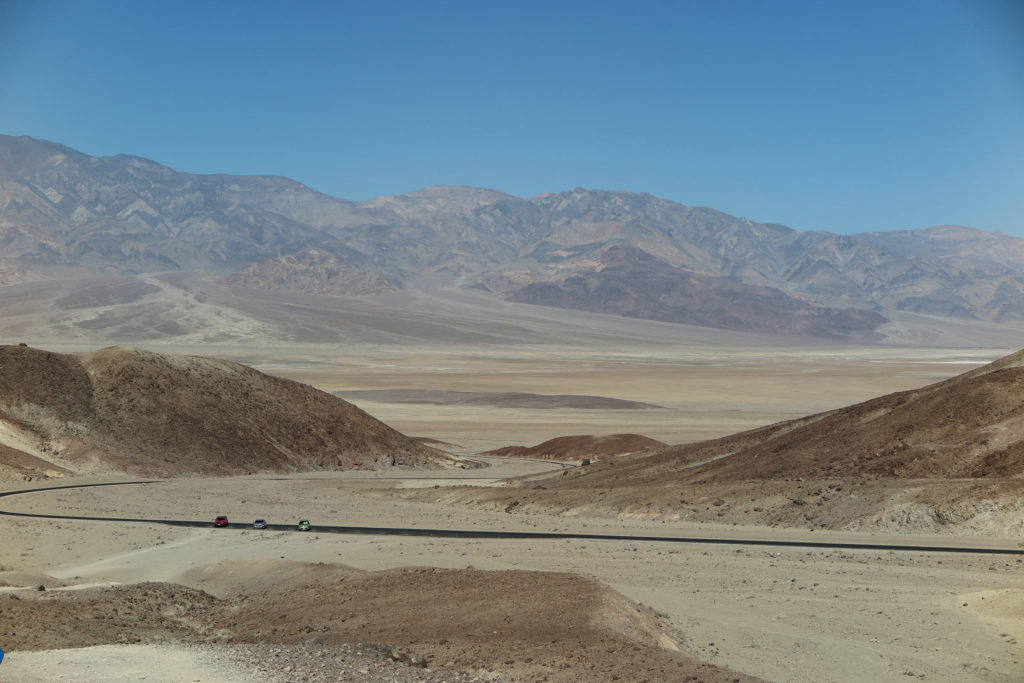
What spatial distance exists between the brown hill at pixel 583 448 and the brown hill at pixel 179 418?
10.9m

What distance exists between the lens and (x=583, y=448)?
272 ft

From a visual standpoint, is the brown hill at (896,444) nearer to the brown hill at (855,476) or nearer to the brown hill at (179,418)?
the brown hill at (855,476)

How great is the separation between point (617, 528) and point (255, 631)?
18972mm

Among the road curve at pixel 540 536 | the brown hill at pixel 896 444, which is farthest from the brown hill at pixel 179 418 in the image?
the brown hill at pixel 896 444

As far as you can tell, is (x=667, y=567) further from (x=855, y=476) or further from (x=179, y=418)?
(x=179, y=418)

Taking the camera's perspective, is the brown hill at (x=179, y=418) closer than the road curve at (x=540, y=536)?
No

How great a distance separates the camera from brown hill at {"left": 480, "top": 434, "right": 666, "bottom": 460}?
3223 inches

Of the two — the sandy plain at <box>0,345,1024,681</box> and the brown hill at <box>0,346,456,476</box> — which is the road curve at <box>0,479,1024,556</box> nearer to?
the sandy plain at <box>0,345,1024,681</box>

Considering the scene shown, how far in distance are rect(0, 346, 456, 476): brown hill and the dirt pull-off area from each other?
1383 inches

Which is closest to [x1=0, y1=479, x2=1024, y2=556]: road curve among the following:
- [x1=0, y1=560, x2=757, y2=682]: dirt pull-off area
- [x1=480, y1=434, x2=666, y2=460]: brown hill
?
[x1=0, y1=560, x2=757, y2=682]: dirt pull-off area

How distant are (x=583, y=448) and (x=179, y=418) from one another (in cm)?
3290

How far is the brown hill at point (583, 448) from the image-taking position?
81875 millimetres

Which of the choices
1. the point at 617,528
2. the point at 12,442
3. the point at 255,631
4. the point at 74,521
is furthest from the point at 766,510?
the point at 12,442

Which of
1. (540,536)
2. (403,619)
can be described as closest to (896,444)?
(540,536)
